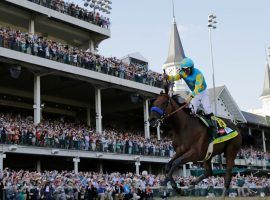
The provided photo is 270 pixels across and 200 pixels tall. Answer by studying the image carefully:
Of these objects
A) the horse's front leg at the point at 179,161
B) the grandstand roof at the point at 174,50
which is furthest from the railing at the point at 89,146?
the grandstand roof at the point at 174,50

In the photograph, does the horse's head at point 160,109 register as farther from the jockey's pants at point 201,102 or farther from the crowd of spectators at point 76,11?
the crowd of spectators at point 76,11

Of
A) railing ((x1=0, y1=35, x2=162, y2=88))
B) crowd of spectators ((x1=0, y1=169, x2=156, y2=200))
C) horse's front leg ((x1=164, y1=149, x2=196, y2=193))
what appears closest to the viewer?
horse's front leg ((x1=164, y1=149, x2=196, y2=193))

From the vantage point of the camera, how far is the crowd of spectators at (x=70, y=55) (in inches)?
1077

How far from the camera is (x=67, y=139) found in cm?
2770

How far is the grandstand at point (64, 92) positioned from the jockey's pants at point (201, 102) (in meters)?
14.9

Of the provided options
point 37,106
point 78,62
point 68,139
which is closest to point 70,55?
point 78,62

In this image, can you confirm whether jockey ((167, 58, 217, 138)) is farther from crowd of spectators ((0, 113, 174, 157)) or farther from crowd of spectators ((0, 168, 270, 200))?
crowd of spectators ((0, 113, 174, 157))

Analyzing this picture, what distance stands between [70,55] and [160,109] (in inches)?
865

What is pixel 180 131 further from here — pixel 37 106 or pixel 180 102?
pixel 37 106

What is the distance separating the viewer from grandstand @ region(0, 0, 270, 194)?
90.1 ft

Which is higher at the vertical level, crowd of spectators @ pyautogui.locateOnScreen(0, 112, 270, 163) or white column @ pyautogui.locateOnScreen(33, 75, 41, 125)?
white column @ pyautogui.locateOnScreen(33, 75, 41, 125)

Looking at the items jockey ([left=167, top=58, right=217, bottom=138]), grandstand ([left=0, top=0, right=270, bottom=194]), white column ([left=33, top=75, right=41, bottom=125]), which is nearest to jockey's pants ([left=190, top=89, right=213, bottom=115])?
jockey ([left=167, top=58, right=217, bottom=138])

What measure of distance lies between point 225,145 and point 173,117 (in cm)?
182

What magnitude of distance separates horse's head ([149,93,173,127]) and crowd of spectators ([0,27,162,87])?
18.9 meters
